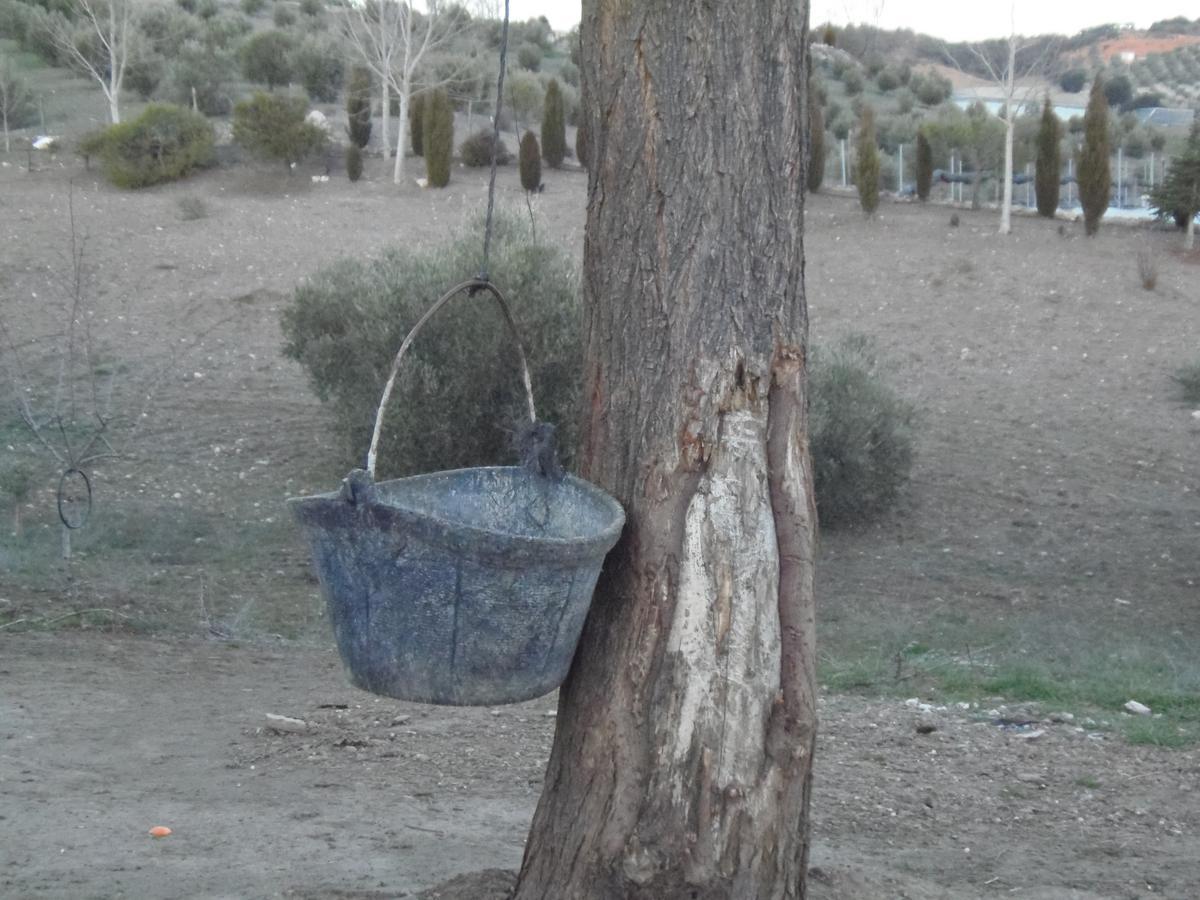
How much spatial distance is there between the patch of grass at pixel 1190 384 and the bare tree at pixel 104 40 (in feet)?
65.6

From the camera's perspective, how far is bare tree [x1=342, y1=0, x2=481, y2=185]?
85.3ft

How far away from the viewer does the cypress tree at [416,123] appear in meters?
28.5

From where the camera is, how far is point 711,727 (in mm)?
3203

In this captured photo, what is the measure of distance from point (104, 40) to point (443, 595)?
2854cm

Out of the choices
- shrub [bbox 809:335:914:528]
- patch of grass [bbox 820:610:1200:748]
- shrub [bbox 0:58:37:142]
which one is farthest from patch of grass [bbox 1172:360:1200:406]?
shrub [bbox 0:58:37:142]

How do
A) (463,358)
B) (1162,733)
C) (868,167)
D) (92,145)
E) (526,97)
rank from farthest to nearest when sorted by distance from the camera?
(526,97), (92,145), (868,167), (463,358), (1162,733)

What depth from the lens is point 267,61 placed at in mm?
34406

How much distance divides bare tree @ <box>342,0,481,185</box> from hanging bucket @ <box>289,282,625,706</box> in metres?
22.8

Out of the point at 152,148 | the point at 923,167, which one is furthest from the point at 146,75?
the point at 923,167

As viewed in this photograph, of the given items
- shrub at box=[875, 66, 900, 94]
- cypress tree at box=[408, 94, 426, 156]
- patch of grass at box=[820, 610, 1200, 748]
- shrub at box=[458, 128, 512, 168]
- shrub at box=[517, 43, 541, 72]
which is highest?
shrub at box=[875, 66, 900, 94]

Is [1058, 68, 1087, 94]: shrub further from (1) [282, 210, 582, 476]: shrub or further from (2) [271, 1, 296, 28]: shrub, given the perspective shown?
(1) [282, 210, 582, 476]: shrub

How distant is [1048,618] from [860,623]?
126 centimetres

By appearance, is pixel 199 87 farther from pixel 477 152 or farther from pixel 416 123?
pixel 477 152

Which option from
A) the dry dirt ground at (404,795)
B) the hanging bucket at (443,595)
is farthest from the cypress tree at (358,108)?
the hanging bucket at (443,595)
